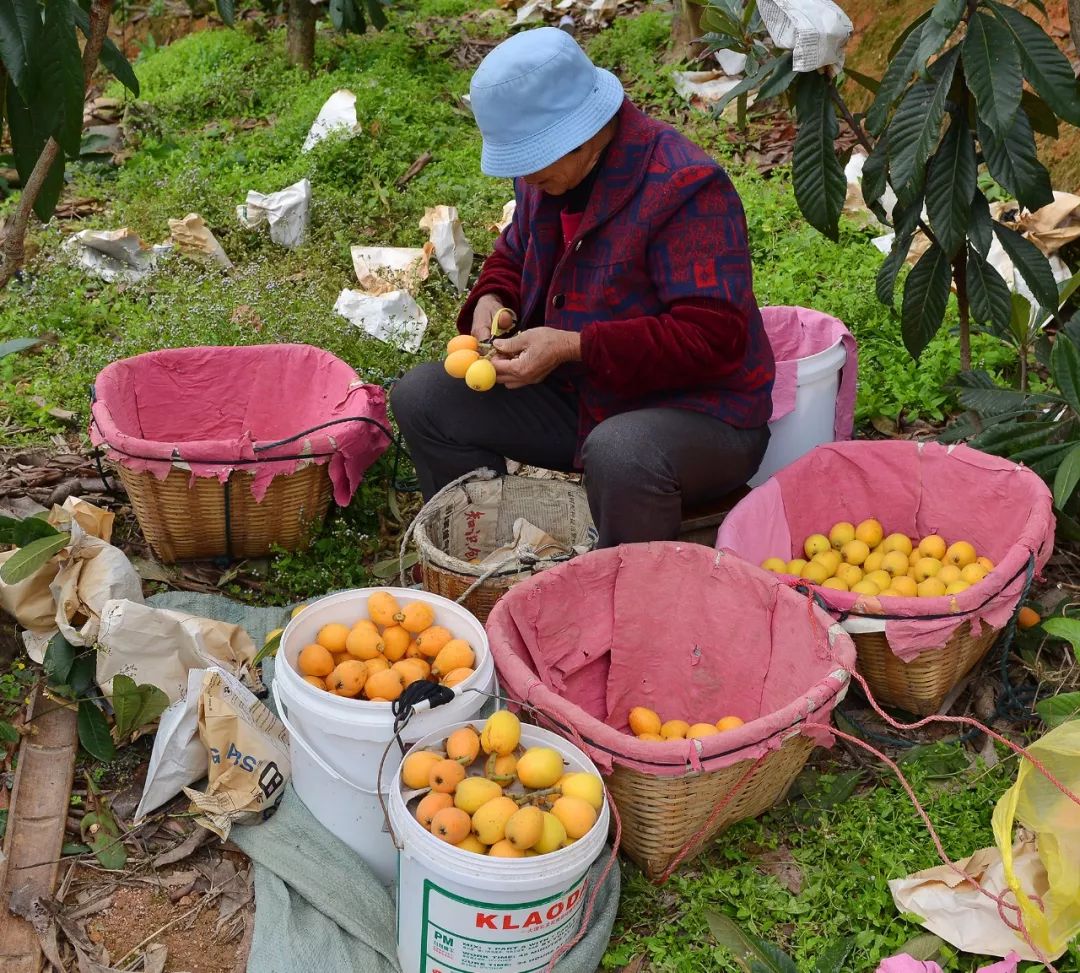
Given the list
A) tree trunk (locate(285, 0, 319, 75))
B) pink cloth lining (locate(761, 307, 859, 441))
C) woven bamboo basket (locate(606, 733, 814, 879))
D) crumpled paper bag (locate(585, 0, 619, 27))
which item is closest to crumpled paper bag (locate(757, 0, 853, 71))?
pink cloth lining (locate(761, 307, 859, 441))

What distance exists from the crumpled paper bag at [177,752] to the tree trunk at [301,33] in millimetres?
5212

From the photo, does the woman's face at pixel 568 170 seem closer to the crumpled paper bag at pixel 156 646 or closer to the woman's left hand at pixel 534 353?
the woman's left hand at pixel 534 353

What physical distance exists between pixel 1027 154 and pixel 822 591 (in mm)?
1209

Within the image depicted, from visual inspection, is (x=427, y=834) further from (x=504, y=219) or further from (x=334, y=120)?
(x=334, y=120)

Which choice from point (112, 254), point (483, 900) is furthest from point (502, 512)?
point (112, 254)

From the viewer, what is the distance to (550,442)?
116 inches

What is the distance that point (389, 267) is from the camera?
4.48 m

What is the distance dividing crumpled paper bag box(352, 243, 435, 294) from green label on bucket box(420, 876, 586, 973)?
9.36 ft

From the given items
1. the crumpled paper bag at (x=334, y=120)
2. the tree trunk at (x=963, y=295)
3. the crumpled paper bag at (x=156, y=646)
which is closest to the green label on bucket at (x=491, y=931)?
the crumpled paper bag at (x=156, y=646)

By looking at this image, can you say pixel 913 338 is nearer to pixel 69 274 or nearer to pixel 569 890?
pixel 569 890

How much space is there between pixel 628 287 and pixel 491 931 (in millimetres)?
1473

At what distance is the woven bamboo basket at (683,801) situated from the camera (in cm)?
203

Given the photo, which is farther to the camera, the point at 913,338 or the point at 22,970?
the point at 913,338

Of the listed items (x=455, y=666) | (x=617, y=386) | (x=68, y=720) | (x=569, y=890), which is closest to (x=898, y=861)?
(x=569, y=890)
